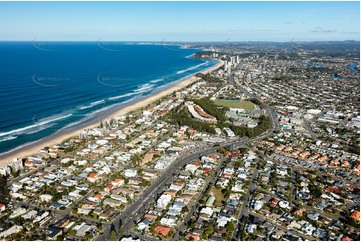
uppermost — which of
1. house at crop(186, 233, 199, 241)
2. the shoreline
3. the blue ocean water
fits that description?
the blue ocean water

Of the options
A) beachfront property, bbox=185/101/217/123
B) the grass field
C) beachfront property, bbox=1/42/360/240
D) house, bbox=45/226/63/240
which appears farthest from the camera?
the grass field

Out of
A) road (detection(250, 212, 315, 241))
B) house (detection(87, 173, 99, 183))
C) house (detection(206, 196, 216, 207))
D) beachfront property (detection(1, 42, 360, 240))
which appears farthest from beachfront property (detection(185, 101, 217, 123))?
road (detection(250, 212, 315, 241))

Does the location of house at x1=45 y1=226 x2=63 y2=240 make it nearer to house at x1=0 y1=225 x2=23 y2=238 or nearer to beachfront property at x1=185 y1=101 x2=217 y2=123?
house at x1=0 y1=225 x2=23 y2=238

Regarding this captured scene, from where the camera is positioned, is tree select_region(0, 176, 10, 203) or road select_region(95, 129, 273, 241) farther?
tree select_region(0, 176, 10, 203)

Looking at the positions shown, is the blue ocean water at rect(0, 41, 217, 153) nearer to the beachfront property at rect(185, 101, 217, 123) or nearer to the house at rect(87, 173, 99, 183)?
the beachfront property at rect(185, 101, 217, 123)

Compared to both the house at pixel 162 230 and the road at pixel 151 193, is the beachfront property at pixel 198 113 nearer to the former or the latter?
the road at pixel 151 193

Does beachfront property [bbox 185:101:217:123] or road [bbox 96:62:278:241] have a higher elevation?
beachfront property [bbox 185:101:217:123]

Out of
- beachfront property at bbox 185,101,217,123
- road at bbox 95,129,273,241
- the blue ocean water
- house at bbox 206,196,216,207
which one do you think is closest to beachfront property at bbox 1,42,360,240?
house at bbox 206,196,216,207

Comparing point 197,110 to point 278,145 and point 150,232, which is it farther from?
point 150,232

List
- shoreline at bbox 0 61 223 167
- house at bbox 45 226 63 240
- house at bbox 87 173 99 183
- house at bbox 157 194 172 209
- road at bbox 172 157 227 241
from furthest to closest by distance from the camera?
shoreline at bbox 0 61 223 167
house at bbox 87 173 99 183
house at bbox 157 194 172 209
road at bbox 172 157 227 241
house at bbox 45 226 63 240

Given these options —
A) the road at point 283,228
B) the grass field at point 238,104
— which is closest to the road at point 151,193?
the road at point 283,228

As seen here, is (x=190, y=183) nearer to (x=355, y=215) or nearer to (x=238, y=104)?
(x=355, y=215)
